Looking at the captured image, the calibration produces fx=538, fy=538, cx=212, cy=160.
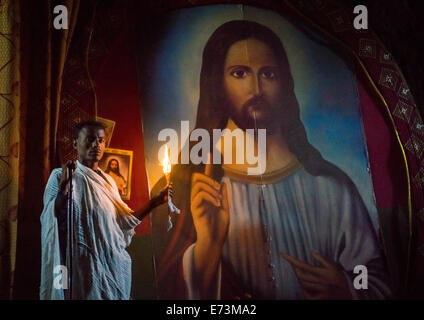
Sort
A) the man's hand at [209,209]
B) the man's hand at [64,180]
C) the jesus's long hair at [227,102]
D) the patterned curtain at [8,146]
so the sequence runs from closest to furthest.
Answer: the patterned curtain at [8,146]
the man's hand at [64,180]
the man's hand at [209,209]
the jesus's long hair at [227,102]

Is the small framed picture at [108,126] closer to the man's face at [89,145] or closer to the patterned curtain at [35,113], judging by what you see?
the man's face at [89,145]

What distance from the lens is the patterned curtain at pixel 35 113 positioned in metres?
4.26

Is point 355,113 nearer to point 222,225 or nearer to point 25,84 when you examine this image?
point 222,225

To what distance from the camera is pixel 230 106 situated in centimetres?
490

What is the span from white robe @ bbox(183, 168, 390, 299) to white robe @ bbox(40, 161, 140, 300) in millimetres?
568

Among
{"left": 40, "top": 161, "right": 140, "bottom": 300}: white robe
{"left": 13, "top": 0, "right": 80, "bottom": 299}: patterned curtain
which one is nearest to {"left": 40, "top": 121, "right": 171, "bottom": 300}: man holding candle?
{"left": 40, "top": 161, "right": 140, "bottom": 300}: white robe

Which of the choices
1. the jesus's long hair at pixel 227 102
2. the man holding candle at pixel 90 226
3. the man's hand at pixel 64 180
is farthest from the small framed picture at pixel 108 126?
the jesus's long hair at pixel 227 102

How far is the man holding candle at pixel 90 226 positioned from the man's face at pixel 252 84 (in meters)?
1.04

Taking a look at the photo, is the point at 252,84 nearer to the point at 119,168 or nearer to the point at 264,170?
the point at 264,170

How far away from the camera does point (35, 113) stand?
4445 millimetres

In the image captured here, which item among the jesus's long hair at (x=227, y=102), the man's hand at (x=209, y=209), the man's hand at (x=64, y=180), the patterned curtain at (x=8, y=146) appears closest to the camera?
the patterned curtain at (x=8, y=146)
